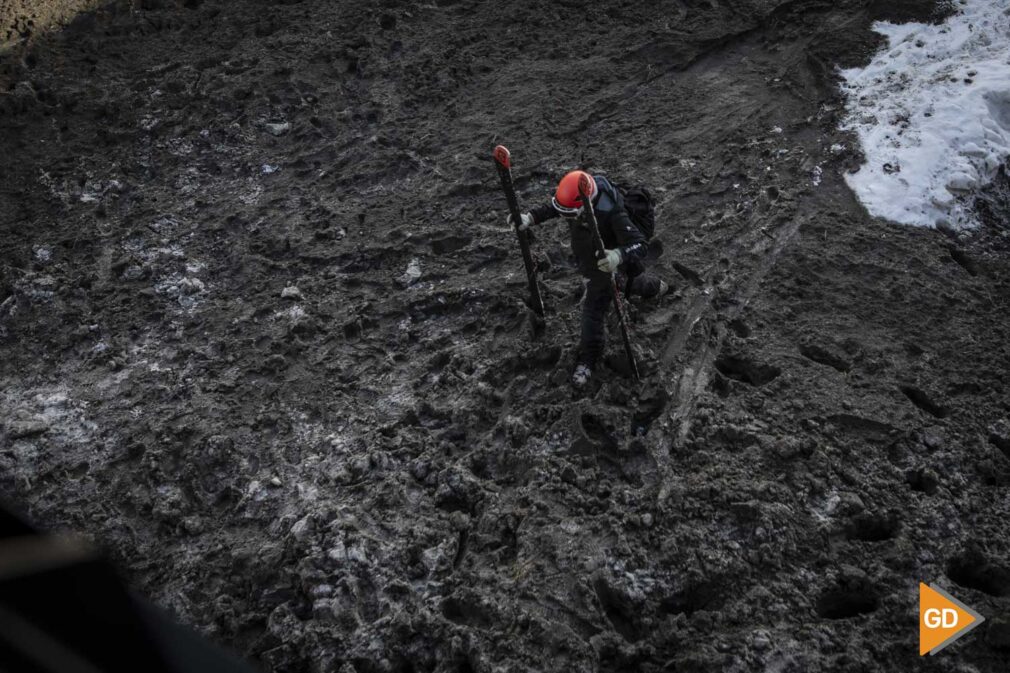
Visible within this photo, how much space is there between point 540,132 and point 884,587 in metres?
5.09

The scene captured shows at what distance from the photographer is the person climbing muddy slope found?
187 inches

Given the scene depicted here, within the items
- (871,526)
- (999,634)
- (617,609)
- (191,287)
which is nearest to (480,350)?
(617,609)

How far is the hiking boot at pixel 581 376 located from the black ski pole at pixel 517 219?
655mm

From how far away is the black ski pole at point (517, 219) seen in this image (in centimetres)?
495

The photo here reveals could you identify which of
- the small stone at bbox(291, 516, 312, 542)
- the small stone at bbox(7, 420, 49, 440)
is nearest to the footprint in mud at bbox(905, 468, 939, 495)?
the small stone at bbox(291, 516, 312, 542)

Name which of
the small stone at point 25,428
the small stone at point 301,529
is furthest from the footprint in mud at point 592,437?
the small stone at point 25,428

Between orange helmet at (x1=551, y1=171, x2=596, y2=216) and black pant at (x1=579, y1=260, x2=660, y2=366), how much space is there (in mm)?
499

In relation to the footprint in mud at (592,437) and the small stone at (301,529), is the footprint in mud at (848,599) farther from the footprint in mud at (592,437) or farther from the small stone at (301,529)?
the small stone at (301,529)

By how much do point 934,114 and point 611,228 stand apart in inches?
153

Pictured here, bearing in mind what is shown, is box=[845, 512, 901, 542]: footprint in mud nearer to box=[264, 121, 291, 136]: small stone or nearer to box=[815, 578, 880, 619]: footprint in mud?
box=[815, 578, 880, 619]: footprint in mud

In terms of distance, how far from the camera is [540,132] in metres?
7.41

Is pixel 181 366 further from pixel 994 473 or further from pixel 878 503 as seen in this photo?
pixel 994 473

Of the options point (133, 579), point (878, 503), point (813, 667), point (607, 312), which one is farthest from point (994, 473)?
point (133, 579)

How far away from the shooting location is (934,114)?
672cm
